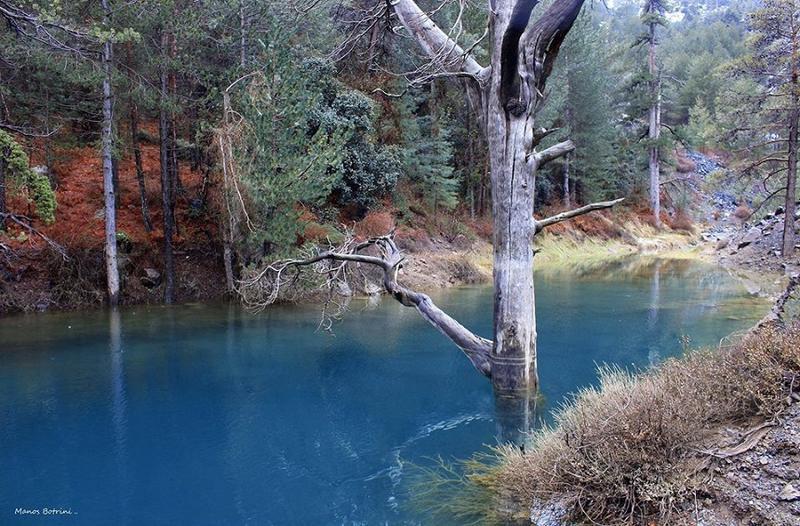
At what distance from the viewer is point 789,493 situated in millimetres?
3838

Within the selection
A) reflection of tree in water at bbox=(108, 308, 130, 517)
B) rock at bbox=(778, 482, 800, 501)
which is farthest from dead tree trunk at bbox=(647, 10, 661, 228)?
rock at bbox=(778, 482, 800, 501)

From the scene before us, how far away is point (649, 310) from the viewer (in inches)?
642

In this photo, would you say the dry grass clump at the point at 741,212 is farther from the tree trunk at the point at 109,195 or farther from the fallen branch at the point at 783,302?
the tree trunk at the point at 109,195

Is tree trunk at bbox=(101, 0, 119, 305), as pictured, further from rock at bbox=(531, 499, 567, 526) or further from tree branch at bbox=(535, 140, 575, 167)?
rock at bbox=(531, 499, 567, 526)

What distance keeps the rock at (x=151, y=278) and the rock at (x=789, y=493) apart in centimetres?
1797

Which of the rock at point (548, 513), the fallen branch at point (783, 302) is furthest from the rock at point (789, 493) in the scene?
the fallen branch at point (783, 302)

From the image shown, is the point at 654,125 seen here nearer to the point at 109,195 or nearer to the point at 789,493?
the point at 109,195

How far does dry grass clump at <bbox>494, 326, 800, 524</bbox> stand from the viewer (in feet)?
13.7

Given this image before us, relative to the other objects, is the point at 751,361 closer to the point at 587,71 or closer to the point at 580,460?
the point at 580,460

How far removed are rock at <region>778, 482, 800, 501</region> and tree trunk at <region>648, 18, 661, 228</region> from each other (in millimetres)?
35909

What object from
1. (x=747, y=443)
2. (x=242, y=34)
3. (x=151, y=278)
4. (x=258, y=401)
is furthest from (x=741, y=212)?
(x=747, y=443)

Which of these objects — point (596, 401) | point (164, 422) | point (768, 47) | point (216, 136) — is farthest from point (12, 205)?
point (768, 47)

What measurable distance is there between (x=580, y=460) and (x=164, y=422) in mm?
6089

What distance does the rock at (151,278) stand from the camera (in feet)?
60.3
